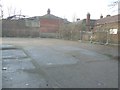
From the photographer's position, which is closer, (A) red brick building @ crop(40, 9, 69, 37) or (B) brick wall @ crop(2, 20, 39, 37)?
(B) brick wall @ crop(2, 20, 39, 37)

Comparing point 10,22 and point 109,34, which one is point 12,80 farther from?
point 10,22

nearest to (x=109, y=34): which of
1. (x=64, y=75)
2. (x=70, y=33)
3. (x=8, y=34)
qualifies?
(x=70, y=33)

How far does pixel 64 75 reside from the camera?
8.31m

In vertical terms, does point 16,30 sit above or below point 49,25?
below

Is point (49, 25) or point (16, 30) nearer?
point (16, 30)

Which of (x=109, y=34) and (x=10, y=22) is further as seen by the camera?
(x=10, y=22)

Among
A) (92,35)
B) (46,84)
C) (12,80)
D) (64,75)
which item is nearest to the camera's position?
(46,84)

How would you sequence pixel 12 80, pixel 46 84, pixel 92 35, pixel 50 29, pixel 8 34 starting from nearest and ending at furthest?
pixel 46 84 → pixel 12 80 → pixel 92 35 → pixel 8 34 → pixel 50 29

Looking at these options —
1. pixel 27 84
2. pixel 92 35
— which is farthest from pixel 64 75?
pixel 92 35

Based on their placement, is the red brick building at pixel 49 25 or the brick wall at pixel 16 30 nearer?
the brick wall at pixel 16 30

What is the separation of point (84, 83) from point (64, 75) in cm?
139

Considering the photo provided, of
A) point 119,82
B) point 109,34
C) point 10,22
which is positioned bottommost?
point 119,82

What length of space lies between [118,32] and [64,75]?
794 inches

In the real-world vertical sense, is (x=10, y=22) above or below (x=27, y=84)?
above
